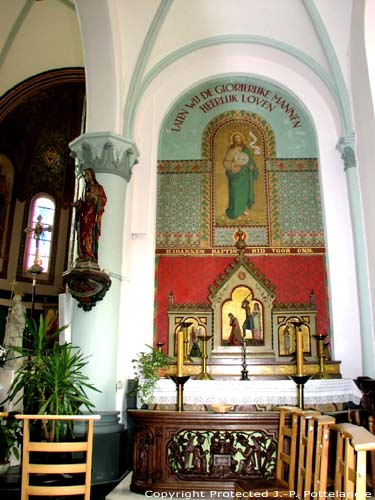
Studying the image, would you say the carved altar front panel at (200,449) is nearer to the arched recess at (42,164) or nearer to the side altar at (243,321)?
the side altar at (243,321)

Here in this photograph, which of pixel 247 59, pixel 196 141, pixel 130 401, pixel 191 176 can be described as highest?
pixel 247 59

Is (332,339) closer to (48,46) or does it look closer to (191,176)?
(191,176)

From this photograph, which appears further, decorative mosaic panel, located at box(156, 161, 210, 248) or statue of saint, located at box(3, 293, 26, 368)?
statue of saint, located at box(3, 293, 26, 368)

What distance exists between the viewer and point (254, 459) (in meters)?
5.10

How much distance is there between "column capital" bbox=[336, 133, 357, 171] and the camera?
8039mm

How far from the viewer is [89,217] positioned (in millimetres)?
6684

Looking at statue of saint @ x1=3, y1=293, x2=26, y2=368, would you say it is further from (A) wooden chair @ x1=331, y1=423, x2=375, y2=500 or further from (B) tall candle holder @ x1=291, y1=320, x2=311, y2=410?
(A) wooden chair @ x1=331, y1=423, x2=375, y2=500

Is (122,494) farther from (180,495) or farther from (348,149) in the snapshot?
(348,149)

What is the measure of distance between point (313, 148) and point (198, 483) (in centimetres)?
614

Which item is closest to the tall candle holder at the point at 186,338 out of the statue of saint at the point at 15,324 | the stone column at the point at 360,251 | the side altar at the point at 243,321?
the side altar at the point at 243,321

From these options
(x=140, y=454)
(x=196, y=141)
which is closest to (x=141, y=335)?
(x=140, y=454)

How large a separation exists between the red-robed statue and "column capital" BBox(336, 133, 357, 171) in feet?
13.2

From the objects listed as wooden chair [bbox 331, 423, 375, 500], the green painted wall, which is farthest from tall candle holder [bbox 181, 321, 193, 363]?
wooden chair [bbox 331, 423, 375, 500]

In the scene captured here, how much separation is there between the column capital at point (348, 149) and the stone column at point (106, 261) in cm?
334
